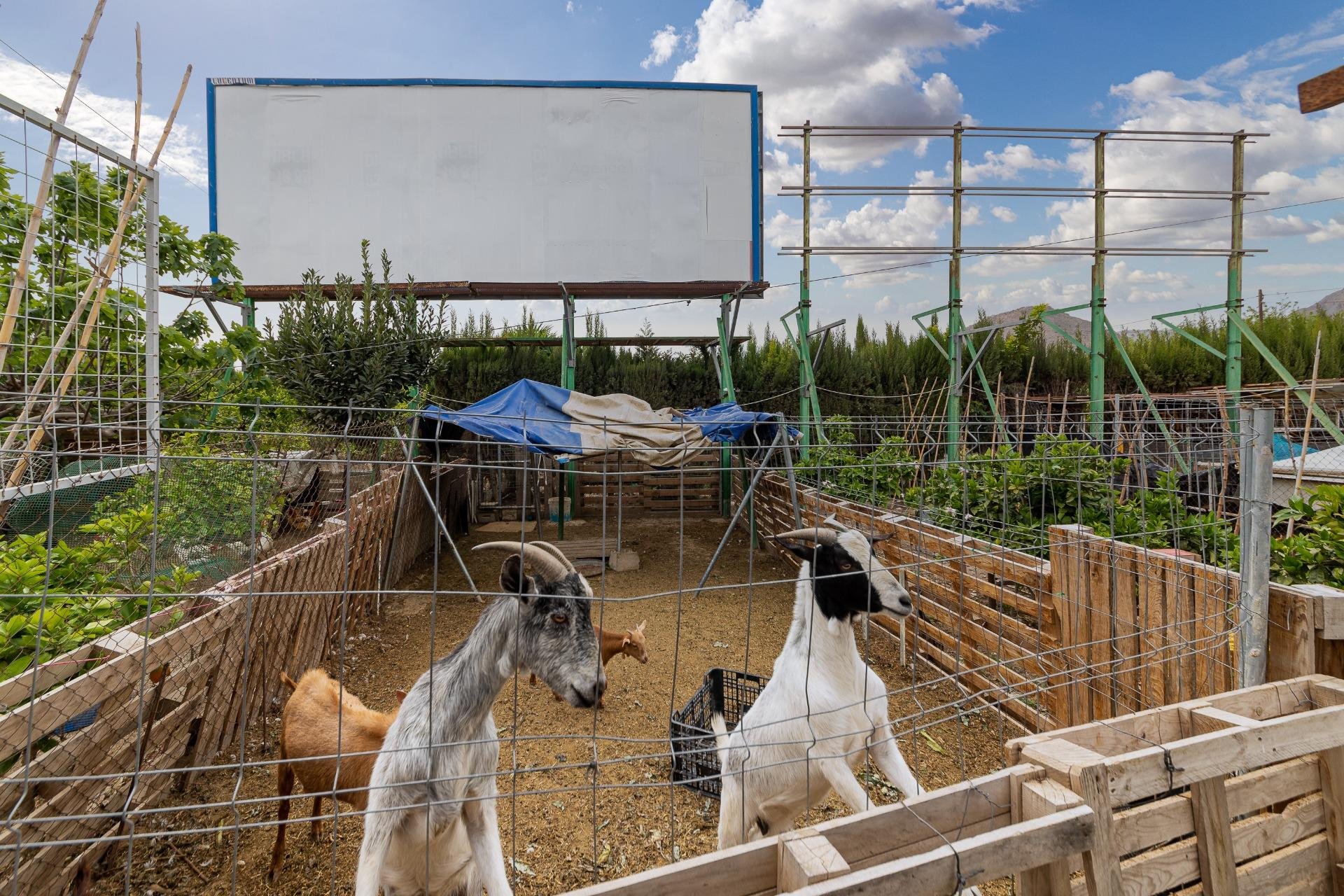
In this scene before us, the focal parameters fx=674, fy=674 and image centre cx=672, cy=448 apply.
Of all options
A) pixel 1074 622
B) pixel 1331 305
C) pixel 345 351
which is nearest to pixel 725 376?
pixel 345 351

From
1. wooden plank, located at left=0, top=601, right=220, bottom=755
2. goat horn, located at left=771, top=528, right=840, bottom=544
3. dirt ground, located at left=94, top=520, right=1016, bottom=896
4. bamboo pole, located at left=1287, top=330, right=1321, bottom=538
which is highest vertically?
bamboo pole, located at left=1287, top=330, right=1321, bottom=538

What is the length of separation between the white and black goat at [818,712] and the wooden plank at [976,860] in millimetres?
1301

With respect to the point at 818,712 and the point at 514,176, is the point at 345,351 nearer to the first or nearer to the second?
the point at 514,176

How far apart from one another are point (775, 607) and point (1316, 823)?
6.06m

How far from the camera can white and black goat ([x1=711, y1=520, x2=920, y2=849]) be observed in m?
3.02

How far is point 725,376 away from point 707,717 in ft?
29.3

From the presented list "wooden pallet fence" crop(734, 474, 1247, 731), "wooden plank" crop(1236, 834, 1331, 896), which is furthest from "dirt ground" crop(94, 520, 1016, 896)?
"wooden plank" crop(1236, 834, 1331, 896)

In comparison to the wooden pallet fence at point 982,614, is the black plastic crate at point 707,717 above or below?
below

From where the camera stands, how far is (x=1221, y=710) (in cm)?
220

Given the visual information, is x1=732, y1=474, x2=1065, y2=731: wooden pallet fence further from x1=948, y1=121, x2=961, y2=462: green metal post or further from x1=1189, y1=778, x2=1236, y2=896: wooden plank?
x1=948, y1=121, x2=961, y2=462: green metal post

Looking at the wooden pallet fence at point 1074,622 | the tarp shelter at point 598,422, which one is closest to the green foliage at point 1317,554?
the wooden pallet fence at point 1074,622

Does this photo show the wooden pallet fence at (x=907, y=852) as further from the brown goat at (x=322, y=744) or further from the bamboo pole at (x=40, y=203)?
the bamboo pole at (x=40, y=203)

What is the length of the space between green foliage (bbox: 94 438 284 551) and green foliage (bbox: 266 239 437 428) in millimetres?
4584

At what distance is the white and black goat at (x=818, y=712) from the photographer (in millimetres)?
3020
